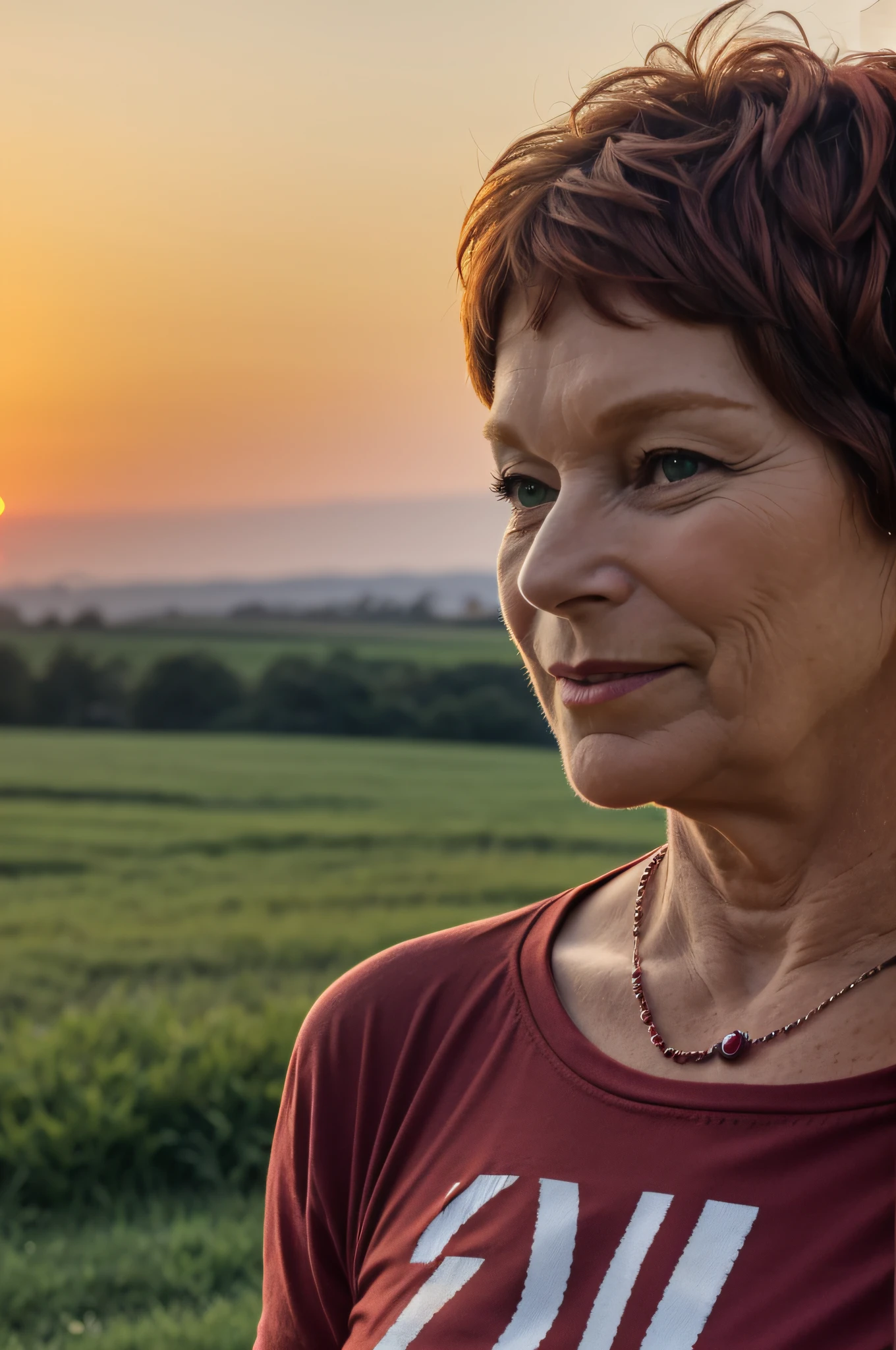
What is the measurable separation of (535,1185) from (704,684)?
0.50 metres

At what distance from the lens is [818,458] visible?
1.11 m

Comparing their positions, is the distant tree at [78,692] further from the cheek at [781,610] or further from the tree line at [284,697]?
the cheek at [781,610]

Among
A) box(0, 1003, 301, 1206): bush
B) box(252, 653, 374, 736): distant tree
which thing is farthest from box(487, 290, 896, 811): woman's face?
box(252, 653, 374, 736): distant tree

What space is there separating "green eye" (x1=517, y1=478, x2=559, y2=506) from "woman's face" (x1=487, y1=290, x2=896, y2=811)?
0.27ft

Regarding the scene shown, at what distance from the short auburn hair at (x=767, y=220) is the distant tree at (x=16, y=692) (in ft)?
27.0

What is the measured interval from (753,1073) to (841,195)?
0.76 metres

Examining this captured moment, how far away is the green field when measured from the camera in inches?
159

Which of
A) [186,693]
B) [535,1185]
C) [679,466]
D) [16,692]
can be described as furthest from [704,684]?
[186,693]

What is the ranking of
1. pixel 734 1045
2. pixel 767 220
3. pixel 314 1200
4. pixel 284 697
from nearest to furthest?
pixel 767 220 → pixel 734 1045 → pixel 314 1200 → pixel 284 697

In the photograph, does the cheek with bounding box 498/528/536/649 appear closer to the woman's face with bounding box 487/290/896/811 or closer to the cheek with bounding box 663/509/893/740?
the woman's face with bounding box 487/290/896/811

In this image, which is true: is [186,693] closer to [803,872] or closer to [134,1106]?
[134,1106]

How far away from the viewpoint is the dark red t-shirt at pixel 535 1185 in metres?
1.09

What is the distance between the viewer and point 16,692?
29.5 feet

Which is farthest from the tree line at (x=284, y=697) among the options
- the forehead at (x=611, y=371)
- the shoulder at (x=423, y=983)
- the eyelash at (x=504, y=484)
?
the forehead at (x=611, y=371)
